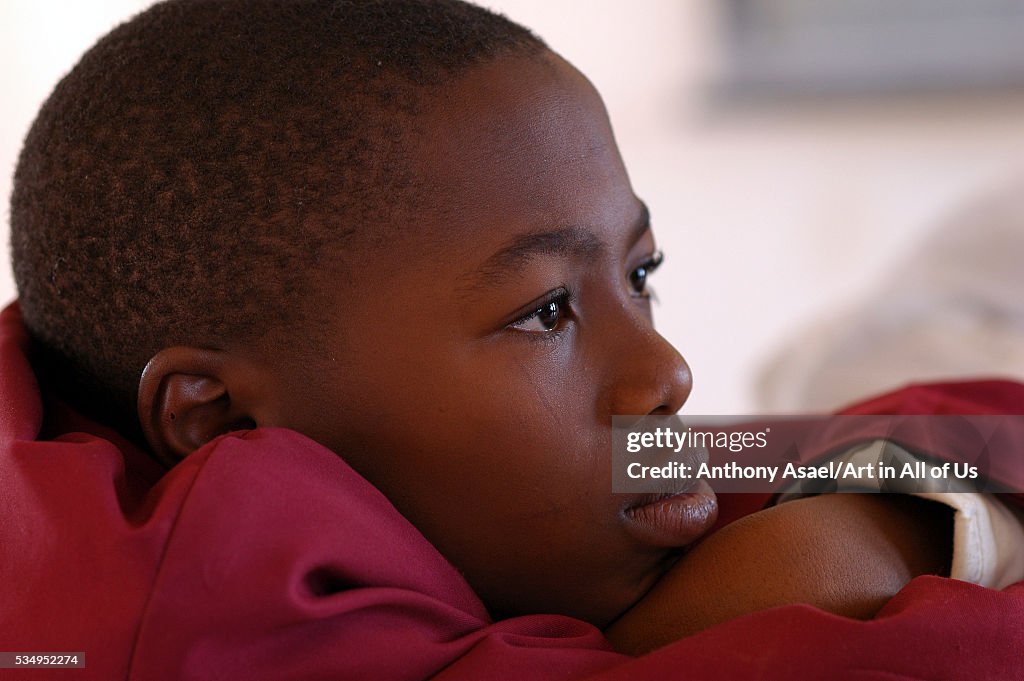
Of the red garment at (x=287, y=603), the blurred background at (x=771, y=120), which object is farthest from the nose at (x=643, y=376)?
the blurred background at (x=771, y=120)

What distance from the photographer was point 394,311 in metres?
0.56

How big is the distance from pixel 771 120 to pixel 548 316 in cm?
126

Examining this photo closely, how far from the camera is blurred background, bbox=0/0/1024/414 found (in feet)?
5.05

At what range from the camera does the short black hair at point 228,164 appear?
55cm

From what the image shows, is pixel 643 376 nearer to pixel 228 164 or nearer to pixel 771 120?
pixel 228 164

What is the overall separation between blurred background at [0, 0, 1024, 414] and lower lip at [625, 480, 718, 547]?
896mm

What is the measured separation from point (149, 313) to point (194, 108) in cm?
11

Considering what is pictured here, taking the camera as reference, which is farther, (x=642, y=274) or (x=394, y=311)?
(x=642, y=274)

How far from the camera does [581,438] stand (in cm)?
57

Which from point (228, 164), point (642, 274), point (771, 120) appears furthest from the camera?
point (771, 120)

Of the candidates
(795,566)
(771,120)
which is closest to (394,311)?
(795,566)

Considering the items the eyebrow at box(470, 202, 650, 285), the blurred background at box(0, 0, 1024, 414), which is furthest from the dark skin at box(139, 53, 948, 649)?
the blurred background at box(0, 0, 1024, 414)

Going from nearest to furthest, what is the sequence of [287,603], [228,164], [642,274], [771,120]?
[287,603] → [228,164] → [642,274] → [771,120]

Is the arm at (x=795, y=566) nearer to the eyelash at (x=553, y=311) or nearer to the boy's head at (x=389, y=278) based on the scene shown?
the boy's head at (x=389, y=278)
